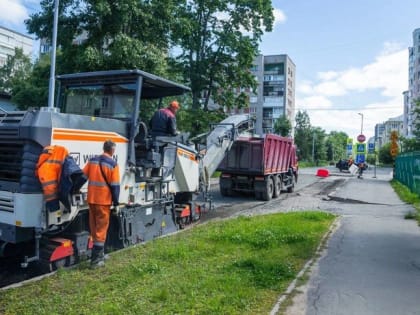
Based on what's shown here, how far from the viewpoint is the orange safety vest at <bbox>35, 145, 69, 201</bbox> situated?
213 inches

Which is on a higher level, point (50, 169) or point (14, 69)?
point (14, 69)

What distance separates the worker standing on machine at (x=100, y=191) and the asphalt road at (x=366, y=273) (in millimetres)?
2771

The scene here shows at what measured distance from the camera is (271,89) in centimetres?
8525

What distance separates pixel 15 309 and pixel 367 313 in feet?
12.3

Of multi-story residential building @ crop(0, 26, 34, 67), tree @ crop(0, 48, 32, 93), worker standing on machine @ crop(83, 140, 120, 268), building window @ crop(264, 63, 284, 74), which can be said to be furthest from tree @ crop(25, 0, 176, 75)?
building window @ crop(264, 63, 284, 74)

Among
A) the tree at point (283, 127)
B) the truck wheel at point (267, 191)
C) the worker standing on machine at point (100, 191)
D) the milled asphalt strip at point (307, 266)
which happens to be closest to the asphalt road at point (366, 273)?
the milled asphalt strip at point (307, 266)

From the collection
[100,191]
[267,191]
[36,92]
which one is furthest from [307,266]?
[36,92]

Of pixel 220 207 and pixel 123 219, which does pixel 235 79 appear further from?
pixel 123 219

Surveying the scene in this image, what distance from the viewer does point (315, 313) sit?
4.62 metres

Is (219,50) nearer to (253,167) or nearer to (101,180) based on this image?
(253,167)

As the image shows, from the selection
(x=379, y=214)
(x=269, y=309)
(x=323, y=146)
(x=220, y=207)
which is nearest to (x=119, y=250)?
(x=269, y=309)

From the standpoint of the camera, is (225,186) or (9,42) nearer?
(225,186)

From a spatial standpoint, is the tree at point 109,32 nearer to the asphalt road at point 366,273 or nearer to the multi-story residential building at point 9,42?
the asphalt road at point 366,273

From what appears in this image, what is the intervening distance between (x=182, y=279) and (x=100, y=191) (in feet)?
5.42
